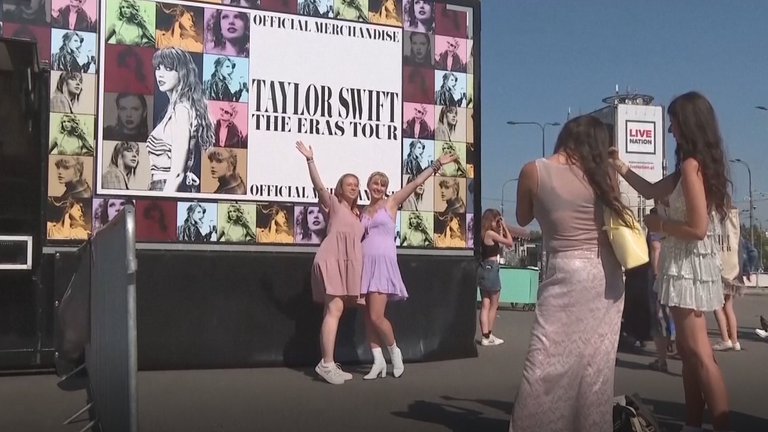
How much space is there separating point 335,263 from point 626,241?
329 centimetres

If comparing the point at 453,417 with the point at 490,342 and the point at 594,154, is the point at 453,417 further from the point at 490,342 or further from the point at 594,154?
the point at 490,342

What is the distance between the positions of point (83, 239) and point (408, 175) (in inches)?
116

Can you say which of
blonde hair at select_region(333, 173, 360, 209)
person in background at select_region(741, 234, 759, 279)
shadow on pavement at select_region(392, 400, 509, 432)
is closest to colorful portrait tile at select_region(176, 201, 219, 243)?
blonde hair at select_region(333, 173, 360, 209)

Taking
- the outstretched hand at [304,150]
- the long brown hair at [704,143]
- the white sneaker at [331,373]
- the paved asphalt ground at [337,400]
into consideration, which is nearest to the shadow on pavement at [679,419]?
the paved asphalt ground at [337,400]

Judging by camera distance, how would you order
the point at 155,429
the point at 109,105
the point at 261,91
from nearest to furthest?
1. the point at 155,429
2. the point at 109,105
3. the point at 261,91

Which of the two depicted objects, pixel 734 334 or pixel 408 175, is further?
pixel 734 334

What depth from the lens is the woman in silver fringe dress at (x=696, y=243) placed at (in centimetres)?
475

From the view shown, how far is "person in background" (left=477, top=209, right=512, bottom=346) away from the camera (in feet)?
35.2

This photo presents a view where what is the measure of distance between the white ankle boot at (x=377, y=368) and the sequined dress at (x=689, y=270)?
2.93 meters

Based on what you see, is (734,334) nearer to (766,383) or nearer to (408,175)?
(766,383)

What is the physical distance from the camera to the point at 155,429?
212 inches

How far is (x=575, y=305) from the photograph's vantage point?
4488 millimetres

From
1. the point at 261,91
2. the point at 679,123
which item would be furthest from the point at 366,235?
the point at 679,123

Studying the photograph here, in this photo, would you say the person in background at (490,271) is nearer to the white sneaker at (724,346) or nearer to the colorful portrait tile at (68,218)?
the white sneaker at (724,346)
